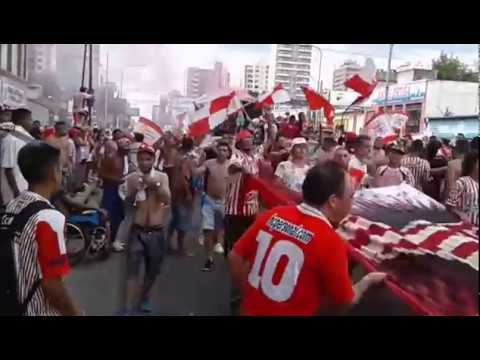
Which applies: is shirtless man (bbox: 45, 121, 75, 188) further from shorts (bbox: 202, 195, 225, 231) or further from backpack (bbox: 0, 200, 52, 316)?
backpack (bbox: 0, 200, 52, 316)

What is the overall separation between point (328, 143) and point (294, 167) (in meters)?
0.28

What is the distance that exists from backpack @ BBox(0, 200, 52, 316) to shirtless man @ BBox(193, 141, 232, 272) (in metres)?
3.07

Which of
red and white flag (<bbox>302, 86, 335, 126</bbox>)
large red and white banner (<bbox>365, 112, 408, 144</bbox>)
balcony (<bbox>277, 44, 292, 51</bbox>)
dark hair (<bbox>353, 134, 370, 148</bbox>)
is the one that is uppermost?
balcony (<bbox>277, 44, 292, 51</bbox>)

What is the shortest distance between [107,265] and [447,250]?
3.39m

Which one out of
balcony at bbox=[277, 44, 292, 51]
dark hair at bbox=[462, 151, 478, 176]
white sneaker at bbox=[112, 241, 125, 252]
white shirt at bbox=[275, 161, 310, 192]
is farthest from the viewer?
white sneaker at bbox=[112, 241, 125, 252]

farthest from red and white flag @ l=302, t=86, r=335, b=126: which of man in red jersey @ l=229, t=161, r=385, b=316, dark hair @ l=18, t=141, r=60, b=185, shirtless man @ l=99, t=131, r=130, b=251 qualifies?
dark hair @ l=18, t=141, r=60, b=185

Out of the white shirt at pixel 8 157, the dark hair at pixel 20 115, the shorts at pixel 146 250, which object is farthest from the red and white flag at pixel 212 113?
the white shirt at pixel 8 157

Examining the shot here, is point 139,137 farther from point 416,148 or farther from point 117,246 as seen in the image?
point 416,148

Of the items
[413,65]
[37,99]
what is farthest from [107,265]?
[413,65]

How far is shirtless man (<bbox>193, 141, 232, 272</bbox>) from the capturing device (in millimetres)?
5625

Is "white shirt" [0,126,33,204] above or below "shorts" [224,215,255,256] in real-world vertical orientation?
above

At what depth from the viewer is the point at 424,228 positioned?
2625 mm

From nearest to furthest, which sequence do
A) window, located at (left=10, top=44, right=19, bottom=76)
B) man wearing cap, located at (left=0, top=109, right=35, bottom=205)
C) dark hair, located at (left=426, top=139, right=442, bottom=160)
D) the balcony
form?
the balcony → window, located at (left=10, top=44, right=19, bottom=76) → man wearing cap, located at (left=0, top=109, right=35, bottom=205) → dark hair, located at (left=426, top=139, right=442, bottom=160)

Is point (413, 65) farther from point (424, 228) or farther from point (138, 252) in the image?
point (138, 252)
